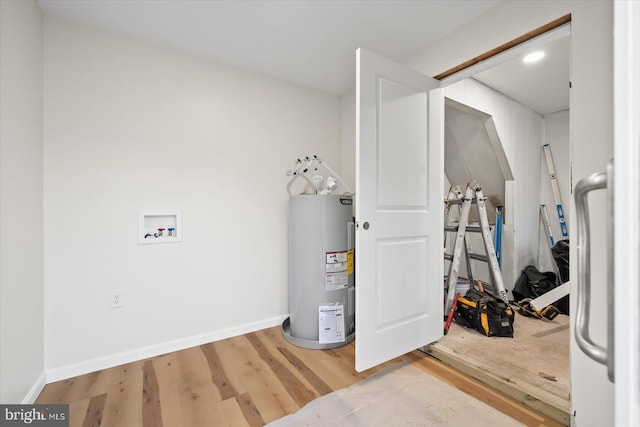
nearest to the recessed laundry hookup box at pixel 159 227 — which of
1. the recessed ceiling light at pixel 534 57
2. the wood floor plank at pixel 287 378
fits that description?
the wood floor plank at pixel 287 378

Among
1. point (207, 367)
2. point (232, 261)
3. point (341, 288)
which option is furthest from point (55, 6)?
point (341, 288)

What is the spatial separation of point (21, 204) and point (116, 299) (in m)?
0.79

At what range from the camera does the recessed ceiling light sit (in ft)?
7.46

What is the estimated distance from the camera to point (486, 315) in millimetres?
2197

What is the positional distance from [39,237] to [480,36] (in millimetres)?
2910

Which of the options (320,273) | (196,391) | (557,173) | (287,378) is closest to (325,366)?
(287,378)

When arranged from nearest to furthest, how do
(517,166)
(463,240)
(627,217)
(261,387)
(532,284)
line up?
(627,217), (261,387), (463,240), (532,284), (517,166)

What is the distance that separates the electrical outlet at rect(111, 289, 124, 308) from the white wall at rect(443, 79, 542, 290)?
11.0ft

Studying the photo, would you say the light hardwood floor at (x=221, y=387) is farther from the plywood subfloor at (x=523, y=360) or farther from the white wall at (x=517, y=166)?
the white wall at (x=517, y=166)

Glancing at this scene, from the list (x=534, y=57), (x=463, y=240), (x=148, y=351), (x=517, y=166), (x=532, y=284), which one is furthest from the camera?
(x=517, y=166)

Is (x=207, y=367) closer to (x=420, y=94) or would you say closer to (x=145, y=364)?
(x=145, y=364)

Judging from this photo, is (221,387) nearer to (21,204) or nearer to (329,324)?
(329,324)

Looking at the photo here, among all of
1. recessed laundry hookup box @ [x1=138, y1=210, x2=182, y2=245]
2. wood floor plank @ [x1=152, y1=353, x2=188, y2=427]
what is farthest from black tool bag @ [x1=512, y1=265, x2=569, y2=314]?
recessed laundry hookup box @ [x1=138, y1=210, x2=182, y2=245]

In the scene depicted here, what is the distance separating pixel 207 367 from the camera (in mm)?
1827
